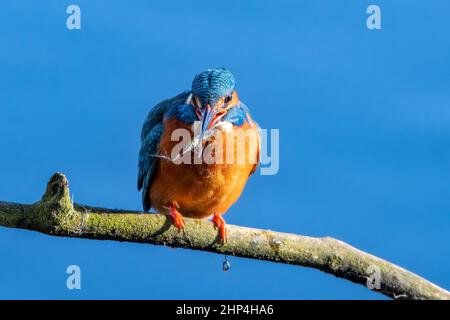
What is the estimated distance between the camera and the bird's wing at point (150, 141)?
18.3 feet

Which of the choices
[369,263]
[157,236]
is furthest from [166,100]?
[369,263]

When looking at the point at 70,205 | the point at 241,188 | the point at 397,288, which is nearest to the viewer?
the point at 70,205

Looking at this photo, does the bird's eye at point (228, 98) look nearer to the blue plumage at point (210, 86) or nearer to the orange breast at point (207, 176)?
the blue plumage at point (210, 86)

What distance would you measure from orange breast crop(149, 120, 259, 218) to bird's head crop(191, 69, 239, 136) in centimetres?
12

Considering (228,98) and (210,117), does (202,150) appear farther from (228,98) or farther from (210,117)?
(228,98)

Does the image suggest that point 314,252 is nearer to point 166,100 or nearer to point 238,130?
point 238,130

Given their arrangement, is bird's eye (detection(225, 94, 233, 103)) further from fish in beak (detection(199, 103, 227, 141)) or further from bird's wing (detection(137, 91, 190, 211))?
bird's wing (detection(137, 91, 190, 211))

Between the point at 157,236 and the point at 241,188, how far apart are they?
1.18m

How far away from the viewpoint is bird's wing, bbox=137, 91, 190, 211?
5.59 metres

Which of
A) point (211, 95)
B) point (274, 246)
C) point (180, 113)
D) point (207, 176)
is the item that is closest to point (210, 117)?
point (211, 95)

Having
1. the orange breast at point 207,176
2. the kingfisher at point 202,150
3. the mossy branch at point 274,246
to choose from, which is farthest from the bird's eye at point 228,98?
the mossy branch at point 274,246

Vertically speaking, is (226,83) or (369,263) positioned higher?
(226,83)

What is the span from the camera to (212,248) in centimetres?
464

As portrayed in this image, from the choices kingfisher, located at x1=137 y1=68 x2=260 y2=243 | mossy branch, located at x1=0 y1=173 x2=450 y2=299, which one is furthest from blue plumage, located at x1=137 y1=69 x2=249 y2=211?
mossy branch, located at x1=0 y1=173 x2=450 y2=299
